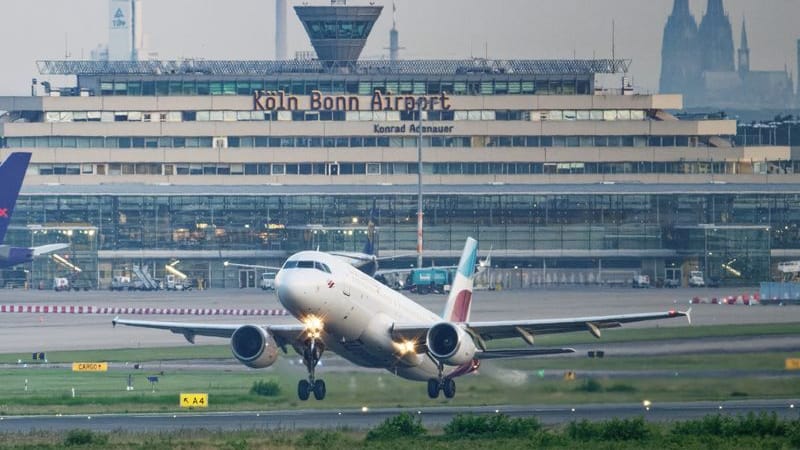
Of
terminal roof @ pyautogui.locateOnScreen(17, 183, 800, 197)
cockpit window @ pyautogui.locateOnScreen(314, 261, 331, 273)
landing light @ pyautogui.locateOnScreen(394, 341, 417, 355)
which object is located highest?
terminal roof @ pyautogui.locateOnScreen(17, 183, 800, 197)

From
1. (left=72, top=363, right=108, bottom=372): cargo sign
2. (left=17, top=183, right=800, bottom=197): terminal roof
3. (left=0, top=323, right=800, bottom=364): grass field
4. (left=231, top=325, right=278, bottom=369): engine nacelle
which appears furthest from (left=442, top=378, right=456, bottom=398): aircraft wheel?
(left=17, top=183, right=800, bottom=197): terminal roof

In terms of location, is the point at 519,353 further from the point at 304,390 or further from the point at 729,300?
the point at 729,300

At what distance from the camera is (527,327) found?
79.1 meters

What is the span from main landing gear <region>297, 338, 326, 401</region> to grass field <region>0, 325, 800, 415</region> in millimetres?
1937

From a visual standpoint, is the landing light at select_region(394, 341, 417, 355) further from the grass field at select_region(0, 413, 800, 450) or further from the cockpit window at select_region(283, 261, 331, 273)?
the grass field at select_region(0, 413, 800, 450)

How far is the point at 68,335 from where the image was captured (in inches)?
4983

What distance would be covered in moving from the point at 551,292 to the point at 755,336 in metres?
60.9

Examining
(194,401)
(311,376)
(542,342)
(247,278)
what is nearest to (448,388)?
(311,376)

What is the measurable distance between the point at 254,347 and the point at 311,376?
262cm

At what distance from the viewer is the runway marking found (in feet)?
453

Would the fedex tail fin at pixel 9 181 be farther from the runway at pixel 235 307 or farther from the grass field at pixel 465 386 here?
the runway at pixel 235 307

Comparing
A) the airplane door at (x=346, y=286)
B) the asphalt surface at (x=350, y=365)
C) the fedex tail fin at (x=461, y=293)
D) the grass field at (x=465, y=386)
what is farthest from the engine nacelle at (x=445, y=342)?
the fedex tail fin at (x=461, y=293)

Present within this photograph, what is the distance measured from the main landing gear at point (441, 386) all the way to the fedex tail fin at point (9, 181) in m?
29.7

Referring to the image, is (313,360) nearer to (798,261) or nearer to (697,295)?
(697,295)
